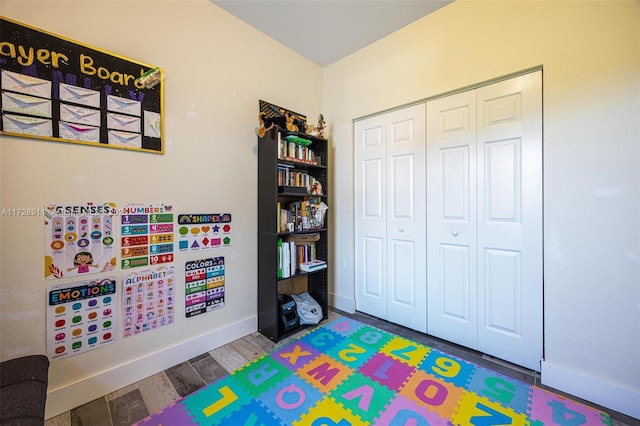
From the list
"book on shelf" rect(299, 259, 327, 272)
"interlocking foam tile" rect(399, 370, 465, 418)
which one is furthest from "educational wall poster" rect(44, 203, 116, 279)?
"interlocking foam tile" rect(399, 370, 465, 418)

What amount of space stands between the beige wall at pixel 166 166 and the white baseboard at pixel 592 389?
85.8 inches

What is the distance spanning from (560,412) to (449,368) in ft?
1.83

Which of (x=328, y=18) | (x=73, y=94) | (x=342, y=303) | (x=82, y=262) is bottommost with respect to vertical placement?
(x=342, y=303)

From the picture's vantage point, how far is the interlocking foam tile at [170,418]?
4.25 feet

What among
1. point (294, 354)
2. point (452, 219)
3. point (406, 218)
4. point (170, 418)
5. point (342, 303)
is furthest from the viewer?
point (342, 303)

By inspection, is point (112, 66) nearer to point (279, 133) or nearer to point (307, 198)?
point (279, 133)

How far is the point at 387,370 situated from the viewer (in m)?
1.71

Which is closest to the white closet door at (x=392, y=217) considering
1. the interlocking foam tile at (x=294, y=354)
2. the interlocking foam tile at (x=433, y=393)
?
the interlocking foam tile at (x=433, y=393)

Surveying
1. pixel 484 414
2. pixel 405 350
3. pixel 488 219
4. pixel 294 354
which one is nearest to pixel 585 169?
pixel 488 219

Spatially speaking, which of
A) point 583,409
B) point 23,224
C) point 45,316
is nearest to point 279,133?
point 23,224

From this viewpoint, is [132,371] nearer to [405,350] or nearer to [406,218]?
[405,350]

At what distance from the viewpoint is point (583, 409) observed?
1.39 m

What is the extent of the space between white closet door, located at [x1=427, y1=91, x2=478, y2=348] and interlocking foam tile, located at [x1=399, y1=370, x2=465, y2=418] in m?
0.56

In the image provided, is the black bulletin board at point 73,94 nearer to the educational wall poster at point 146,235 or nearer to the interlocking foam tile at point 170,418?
the educational wall poster at point 146,235
